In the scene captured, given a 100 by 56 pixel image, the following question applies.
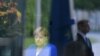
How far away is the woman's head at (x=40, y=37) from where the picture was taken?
3.52 metres

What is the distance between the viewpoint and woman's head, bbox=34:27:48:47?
352cm

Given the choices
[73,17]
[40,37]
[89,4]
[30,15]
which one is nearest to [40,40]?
[40,37]

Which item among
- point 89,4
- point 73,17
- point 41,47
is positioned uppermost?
point 89,4

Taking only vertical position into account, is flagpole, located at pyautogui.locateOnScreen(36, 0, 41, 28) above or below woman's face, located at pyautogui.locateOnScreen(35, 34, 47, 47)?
above

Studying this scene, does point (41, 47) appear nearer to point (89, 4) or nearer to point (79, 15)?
point (79, 15)

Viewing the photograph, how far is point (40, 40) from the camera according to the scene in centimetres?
353

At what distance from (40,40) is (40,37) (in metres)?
0.04

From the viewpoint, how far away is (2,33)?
11.4ft

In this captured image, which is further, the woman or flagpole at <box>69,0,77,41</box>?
flagpole at <box>69,0,77,41</box>

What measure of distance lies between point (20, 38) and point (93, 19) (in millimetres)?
784

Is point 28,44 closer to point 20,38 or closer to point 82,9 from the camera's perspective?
point 20,38

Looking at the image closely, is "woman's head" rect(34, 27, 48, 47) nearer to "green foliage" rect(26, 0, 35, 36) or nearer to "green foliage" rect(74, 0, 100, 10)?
"green foliage" rect(26, 0, 35, 36)

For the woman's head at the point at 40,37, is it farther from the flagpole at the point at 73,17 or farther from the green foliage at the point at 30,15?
the flagpole at the point at 73,17

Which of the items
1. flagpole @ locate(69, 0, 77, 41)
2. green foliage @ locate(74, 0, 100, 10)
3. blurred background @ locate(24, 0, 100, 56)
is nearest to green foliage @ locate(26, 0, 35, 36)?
blurred background @ locate(24, 0, 100, 56)
